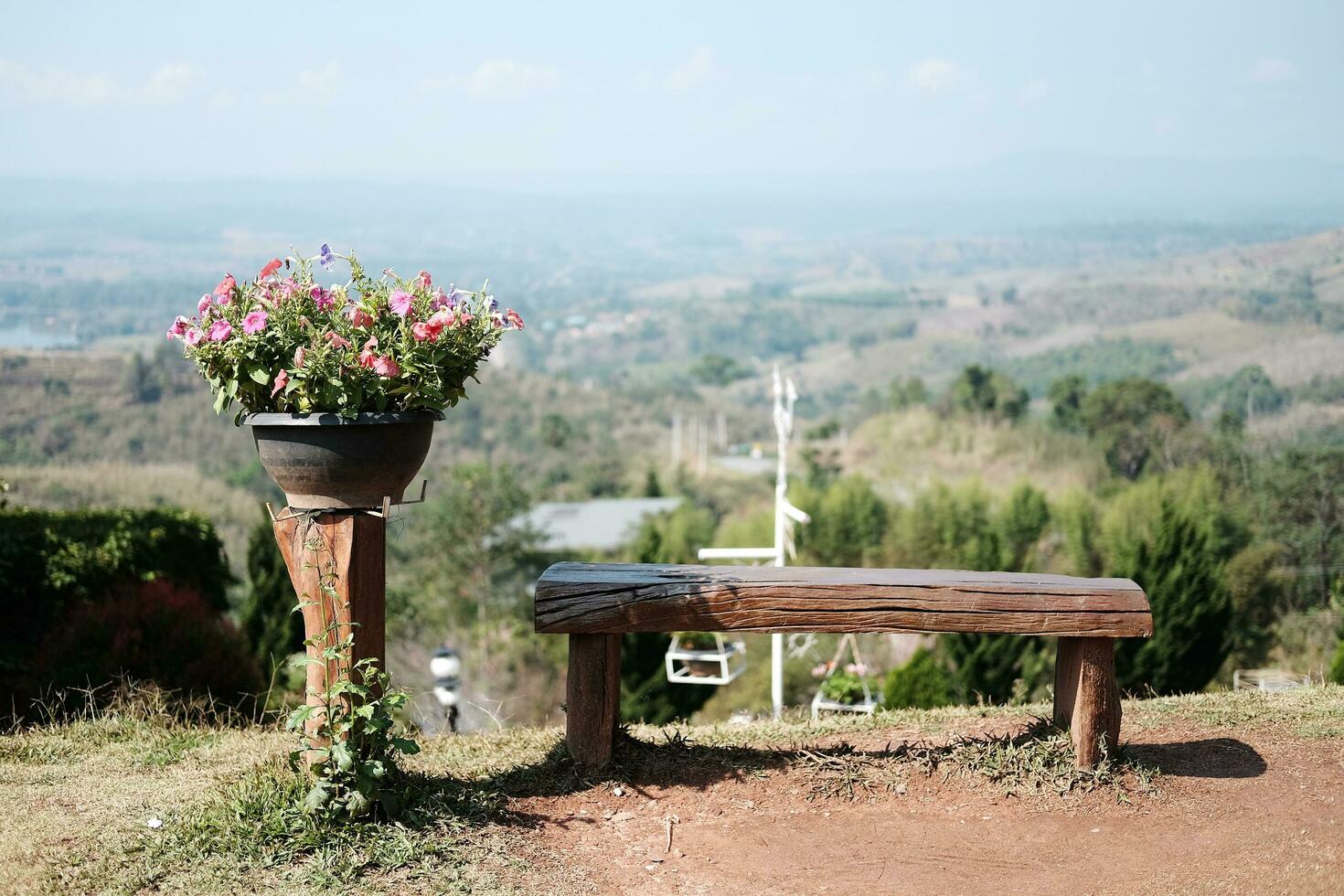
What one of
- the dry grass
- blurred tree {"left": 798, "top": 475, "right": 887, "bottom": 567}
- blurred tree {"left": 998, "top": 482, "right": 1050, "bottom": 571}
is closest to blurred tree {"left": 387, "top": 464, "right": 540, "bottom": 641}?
blurred tree {"left": 798, "top": 475, "right": 887, "bottom": 567}

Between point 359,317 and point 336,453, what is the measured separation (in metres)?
0.36

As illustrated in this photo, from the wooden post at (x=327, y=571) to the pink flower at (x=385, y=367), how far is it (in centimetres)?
38

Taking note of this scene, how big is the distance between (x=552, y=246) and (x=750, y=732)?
115 metres

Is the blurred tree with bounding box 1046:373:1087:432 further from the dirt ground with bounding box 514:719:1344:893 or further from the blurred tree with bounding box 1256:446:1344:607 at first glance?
the dirt ground with bounding box 514:719:1344:893

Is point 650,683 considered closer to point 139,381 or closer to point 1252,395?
point 1252,395

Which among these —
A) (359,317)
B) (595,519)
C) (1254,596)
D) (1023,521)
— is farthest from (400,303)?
(595,519)

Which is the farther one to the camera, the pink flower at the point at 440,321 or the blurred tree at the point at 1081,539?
the blurred tree at the point at 1081,539

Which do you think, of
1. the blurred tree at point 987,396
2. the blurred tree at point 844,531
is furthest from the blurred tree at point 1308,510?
the blurred tree at point 987,396

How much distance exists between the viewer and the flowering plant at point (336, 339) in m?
2.83

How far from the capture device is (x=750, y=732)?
4297 millimetres

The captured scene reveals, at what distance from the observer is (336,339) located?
280cm

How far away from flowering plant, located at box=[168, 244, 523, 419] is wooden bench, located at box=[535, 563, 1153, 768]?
71 centimetres

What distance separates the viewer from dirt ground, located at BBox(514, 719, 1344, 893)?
2.92 m

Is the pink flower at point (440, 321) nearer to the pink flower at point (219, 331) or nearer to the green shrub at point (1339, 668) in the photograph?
the pink flower at point (219, 331)
